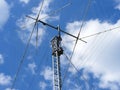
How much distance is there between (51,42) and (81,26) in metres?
3.50

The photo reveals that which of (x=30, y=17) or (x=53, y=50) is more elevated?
(x=30, y=17)

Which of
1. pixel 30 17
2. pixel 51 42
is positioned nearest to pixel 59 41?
pixel 51 42

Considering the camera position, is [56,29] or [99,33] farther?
[56,29]

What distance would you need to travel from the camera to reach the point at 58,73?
32500 mm

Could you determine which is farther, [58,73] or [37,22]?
[37,22]

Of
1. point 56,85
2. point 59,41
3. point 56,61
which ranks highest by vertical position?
point 59,41

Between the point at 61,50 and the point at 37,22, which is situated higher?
the point at 37,22

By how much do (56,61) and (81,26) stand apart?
4.52 meters

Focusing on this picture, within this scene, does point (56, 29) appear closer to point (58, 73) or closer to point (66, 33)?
point (66, 33)

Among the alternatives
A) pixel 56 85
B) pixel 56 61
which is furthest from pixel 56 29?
pixel 56 85

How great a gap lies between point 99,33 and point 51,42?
204 inches

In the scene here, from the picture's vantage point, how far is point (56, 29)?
3616cm

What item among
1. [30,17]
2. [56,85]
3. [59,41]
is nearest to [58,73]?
[56,85]

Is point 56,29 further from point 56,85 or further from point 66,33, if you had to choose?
point 56,85
